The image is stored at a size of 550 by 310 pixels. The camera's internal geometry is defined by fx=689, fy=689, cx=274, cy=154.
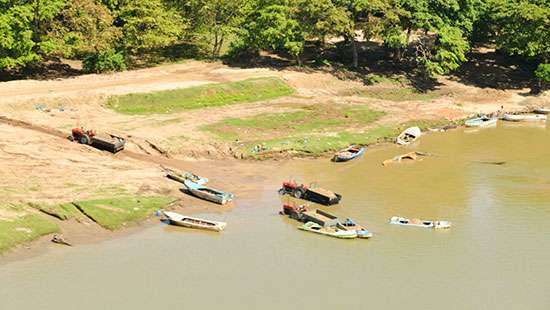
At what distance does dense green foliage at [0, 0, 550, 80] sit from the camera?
245 ft

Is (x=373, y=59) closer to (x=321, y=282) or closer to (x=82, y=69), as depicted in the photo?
(x=82, y=69)

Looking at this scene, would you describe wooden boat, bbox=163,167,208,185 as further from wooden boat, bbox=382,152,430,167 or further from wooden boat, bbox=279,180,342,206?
wooden boat, bbox=382,152,430,167

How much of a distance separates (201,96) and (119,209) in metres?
26.8

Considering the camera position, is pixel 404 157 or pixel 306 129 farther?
pixel 306 129

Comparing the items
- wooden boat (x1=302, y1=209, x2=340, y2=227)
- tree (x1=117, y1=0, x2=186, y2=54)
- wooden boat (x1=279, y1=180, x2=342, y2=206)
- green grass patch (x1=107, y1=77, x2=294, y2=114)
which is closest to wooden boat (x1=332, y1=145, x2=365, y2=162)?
wooden boat (x1=279, y1=180, x2=342, y2=206)

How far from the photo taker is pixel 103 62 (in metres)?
77.9

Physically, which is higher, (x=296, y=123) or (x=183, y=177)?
(x=296, y=123)

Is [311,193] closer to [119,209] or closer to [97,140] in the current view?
[119,209]

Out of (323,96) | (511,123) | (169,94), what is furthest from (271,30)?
(511,123)

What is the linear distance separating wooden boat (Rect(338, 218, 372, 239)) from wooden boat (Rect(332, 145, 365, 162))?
44.6 feet

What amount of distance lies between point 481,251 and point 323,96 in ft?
123

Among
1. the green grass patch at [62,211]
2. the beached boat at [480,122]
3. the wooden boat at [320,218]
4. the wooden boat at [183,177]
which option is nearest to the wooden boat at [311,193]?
the wooden boat at [320,218]

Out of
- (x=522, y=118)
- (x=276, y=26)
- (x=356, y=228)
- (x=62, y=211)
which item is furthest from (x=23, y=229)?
(x=522, y=118)

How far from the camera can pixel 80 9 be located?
7512 centimetres
